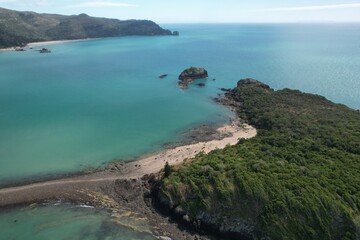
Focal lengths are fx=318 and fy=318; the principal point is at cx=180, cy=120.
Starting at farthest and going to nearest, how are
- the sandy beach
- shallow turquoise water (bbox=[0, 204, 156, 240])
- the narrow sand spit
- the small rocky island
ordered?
the small rocky island → the narrow sand spit → the sandy beach → shallow turquoise water (bbox=[0, 204, 156, 240])

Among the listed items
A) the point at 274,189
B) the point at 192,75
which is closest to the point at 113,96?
the point at 192,75

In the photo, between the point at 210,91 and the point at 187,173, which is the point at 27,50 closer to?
the point at 210,91

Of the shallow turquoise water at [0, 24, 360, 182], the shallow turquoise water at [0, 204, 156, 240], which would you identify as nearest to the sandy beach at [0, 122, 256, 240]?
the shallow turquoise water at [0, 204, 156, 240]

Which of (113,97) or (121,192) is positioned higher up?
(121,192)

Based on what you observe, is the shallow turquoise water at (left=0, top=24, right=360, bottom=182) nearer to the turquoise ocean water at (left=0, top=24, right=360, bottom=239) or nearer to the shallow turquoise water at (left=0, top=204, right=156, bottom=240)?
the turquoise ocean water at (left=0, top=24, right=360, bottom=239)

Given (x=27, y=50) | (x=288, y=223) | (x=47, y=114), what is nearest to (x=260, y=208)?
(x=288, y=223)

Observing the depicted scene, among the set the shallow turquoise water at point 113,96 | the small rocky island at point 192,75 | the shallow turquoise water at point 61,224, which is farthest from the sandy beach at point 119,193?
the small rocky island at point 192,75

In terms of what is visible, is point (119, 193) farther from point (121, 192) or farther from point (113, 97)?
point (113, 97)
